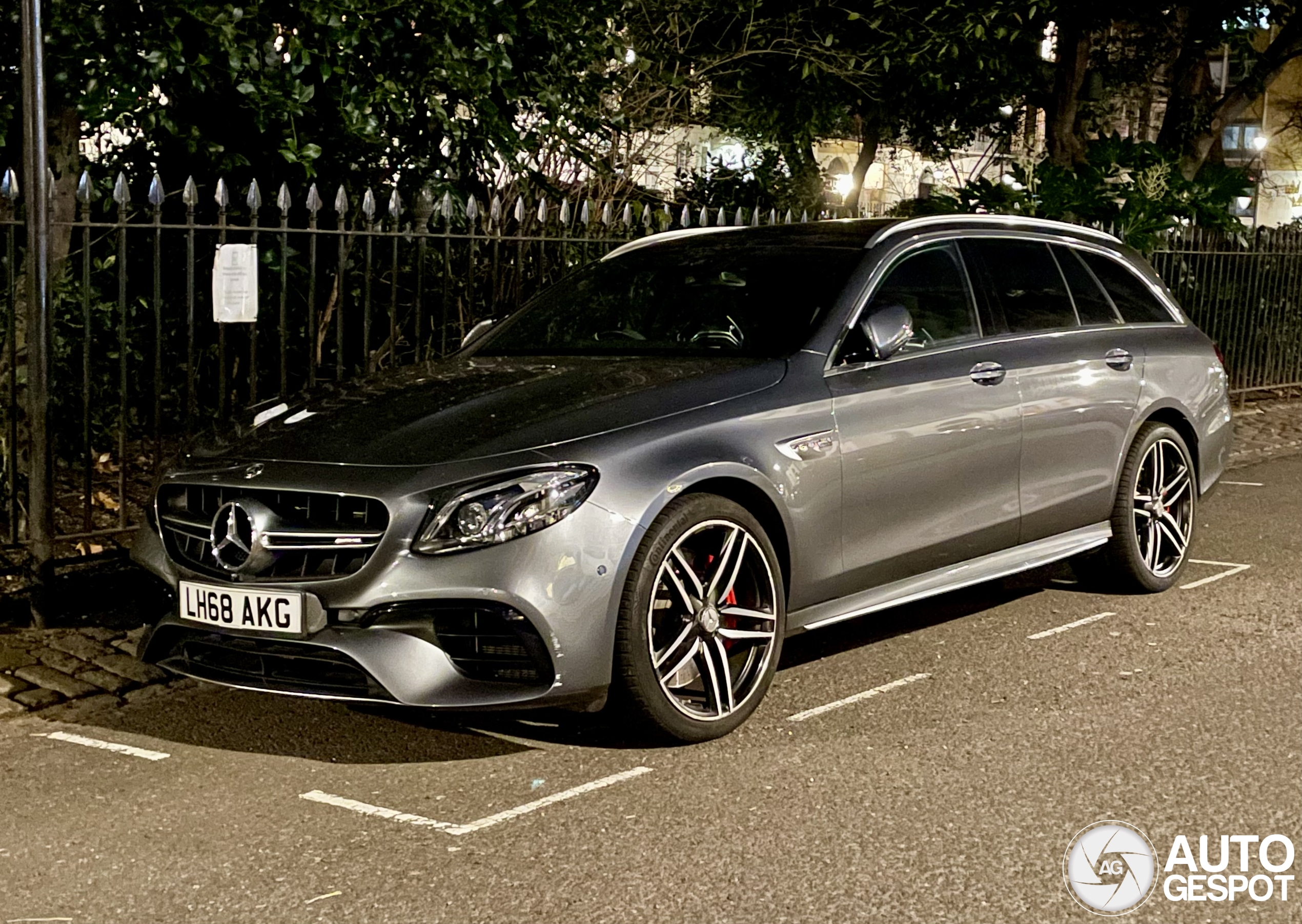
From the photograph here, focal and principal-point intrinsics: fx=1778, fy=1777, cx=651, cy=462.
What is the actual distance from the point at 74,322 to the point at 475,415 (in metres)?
4.50

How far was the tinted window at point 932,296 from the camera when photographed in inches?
248

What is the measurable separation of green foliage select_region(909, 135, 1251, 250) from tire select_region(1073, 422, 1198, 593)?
6.61 m

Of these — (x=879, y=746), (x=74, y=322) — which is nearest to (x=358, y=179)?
(x=74, y=322)

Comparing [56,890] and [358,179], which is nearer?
[56,890]

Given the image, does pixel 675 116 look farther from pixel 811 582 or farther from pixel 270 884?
pixel 270 884

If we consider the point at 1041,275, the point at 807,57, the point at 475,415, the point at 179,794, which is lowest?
the point at 179,794

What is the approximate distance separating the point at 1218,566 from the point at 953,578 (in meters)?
2.44

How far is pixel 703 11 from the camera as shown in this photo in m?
13.4

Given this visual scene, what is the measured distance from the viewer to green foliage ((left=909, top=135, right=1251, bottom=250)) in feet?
47.6

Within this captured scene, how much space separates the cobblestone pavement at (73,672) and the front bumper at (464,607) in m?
1.04

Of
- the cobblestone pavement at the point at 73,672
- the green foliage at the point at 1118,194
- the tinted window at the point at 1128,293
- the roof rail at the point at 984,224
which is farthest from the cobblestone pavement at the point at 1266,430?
the cobblestone pavement at the point at 73,672

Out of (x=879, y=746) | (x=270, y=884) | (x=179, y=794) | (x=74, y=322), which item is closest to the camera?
(x=270, y=884)

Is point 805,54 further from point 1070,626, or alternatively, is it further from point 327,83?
point 1070,626

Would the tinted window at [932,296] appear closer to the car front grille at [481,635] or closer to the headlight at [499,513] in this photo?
the headlight at [499,513]
